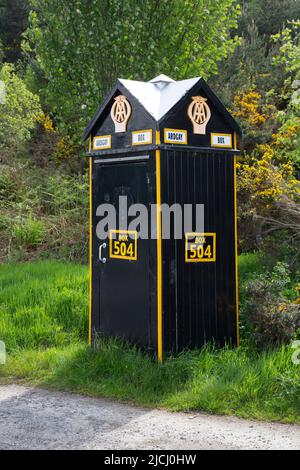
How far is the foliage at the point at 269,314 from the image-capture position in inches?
261

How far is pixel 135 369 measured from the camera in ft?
20.1

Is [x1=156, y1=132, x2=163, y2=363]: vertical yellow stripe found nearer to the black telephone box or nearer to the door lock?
the black telephone box

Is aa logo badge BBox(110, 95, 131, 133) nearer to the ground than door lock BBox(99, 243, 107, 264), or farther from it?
farther from it

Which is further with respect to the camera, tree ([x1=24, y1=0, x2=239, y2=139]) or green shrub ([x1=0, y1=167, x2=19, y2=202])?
green shrub ([x1=0, y1=167, x2=19, y2=202])

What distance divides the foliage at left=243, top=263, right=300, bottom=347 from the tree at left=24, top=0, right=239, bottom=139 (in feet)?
16.7

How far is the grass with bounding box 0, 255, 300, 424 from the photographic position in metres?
5.54

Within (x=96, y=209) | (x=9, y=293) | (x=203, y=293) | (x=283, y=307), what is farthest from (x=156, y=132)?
(x=9, y=293)

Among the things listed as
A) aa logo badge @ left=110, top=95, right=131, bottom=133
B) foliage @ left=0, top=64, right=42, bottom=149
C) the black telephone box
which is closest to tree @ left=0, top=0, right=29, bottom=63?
foliage @ left=0, top=64, right=42, bottom=149

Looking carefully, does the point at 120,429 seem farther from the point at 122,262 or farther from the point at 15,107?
the point at 15,107

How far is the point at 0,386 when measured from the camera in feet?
20.9

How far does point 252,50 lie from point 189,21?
156 inches

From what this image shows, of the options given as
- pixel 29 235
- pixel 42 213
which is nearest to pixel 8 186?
pixel 42 213

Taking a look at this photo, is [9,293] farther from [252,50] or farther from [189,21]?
[252,50]

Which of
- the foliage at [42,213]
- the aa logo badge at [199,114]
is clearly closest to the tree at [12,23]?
the foliage at [42,213]
